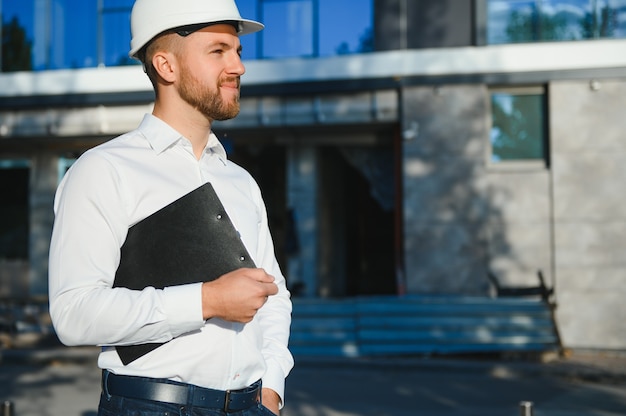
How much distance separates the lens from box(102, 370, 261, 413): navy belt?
2219 mm

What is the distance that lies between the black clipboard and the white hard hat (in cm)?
49

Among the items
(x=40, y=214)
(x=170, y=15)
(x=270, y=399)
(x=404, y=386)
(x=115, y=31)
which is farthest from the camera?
(x=40, y=214)

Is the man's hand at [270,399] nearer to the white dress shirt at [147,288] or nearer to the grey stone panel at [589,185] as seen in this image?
the white dress shirt at [147,288]

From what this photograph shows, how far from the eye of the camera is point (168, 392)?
87.6 inches

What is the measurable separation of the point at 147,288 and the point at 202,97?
2.03 ft

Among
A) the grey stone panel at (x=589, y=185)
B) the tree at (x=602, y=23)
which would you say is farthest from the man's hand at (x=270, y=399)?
the tree at (x=602, y=23)

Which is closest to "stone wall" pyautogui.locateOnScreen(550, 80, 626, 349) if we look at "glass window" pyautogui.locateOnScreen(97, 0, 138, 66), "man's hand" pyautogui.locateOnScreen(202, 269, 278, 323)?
"glass window" pyautogui.locateOnScreen(97, 0, 138, 66)

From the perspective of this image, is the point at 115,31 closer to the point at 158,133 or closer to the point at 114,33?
the point at 114,33

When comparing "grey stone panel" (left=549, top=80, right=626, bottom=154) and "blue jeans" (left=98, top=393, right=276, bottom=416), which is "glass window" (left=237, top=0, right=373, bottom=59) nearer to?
"grey stone panel" (left=549, top=80, right=626, bottom=154)

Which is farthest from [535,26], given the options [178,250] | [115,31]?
[178,250]

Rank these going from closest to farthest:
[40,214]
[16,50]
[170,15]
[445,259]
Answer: [170,15]
[445,259]
[16,50]
[40,214]

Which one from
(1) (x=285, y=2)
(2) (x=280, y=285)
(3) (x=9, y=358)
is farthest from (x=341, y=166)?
(2) (x=280, y=285)

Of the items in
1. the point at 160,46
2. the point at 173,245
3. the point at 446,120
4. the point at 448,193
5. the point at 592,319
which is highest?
the point at 446,120

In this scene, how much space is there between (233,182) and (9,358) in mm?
12274
